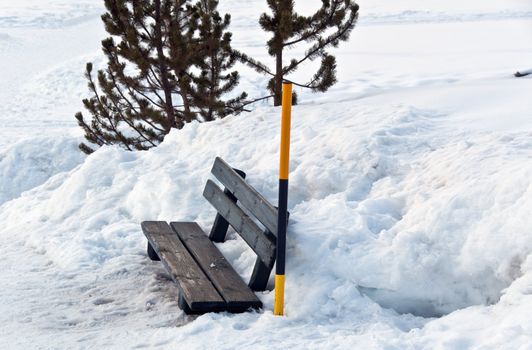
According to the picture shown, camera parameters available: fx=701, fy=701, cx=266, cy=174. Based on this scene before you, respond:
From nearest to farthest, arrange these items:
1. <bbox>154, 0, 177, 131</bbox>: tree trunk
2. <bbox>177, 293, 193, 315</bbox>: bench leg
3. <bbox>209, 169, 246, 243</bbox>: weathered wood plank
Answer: <bbox>177, 293, 193, 315</bbox>: bench leg < <bbox>209, 169, 246, 243</bbox>: weathered wood plank < <bbox>154, 0, 177, 131</bbox>: tree trunk

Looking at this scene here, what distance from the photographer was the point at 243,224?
17.1ft

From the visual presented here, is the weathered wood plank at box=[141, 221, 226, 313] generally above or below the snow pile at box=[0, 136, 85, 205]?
above

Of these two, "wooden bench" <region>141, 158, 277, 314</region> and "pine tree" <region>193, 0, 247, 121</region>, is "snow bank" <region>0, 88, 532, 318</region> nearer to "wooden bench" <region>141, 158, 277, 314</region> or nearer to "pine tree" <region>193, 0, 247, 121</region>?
"wooden bench" <region>141, 158, 277, 314</region>

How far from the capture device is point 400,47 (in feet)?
75.0

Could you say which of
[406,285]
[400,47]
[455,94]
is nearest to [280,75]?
[455,94]

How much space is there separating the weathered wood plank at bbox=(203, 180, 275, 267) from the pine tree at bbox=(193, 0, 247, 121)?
513 cm

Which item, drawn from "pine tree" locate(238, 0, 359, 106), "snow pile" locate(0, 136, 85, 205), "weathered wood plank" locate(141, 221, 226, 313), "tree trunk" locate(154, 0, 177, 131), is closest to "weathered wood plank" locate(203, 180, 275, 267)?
"weathered wood plank" locate(141, 221, 226, 313)

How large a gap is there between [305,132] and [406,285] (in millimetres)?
2623

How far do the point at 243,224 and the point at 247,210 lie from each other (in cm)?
11

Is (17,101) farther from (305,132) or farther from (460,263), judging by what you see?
(460,263)

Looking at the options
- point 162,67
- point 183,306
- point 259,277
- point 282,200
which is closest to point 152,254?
point 183,306

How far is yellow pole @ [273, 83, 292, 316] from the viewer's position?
4195 millimetres

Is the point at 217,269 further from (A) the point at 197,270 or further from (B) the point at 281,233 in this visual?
(B) the point at 281,233

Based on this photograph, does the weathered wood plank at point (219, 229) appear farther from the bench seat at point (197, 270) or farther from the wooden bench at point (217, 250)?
the bench seat at point (197, 270)
